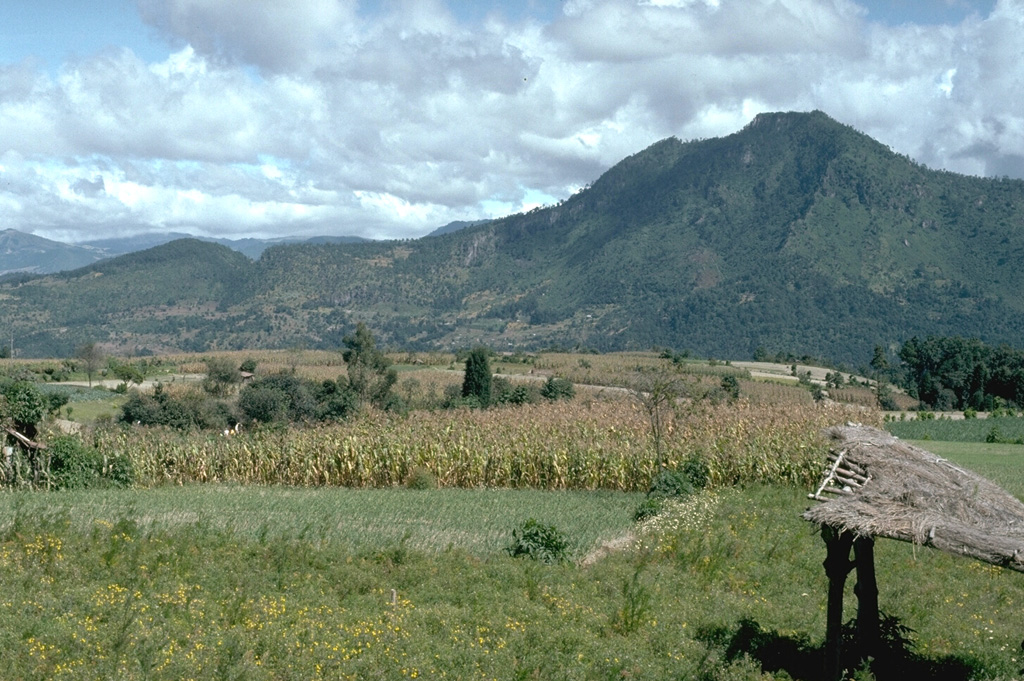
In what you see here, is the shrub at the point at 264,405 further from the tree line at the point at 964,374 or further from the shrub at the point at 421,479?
the tree line at the point at 964,374

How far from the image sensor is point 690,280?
16212 cm

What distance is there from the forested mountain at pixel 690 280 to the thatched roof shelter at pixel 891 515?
405ft

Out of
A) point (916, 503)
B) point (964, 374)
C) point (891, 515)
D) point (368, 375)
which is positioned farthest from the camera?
point (964, 374)

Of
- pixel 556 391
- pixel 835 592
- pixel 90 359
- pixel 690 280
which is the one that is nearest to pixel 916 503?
pixel 835 592

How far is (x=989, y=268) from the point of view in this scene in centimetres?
13900

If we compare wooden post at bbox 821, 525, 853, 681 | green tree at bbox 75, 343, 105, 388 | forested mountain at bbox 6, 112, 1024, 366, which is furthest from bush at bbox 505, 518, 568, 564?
forested mountain at bbox 6, 112, 1024, 366

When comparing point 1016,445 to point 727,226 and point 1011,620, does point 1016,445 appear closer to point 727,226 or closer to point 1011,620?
point 1011,620

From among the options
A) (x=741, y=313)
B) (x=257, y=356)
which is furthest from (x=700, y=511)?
(x=741, y=313)

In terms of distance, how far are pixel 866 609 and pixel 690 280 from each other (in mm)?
155421

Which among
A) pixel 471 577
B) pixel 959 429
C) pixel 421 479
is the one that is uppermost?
pixel 471 577

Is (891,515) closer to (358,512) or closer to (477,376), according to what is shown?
(358,512)

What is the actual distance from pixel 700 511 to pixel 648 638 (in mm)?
6913

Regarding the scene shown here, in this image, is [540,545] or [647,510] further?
[647,510]

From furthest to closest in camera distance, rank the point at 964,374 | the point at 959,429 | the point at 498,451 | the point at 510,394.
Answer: the point at 964,374 < the point at 959,429 < the point at 510,394 < the point at 498,451
